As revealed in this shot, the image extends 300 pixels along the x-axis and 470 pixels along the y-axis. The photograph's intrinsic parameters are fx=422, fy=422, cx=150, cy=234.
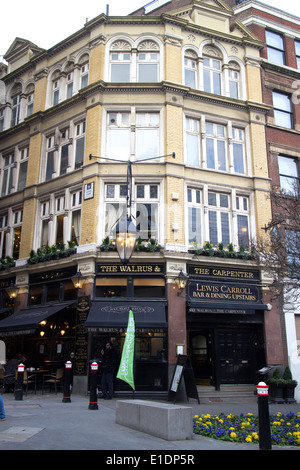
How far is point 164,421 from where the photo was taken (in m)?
7.77

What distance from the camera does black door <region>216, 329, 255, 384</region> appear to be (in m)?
17.3

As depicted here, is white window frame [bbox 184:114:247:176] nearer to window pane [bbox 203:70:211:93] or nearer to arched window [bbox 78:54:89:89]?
window pane [bbox 203:70:211:93]

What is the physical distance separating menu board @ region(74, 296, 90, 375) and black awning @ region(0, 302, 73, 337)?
0.70 meters

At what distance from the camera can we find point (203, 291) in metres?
17.2

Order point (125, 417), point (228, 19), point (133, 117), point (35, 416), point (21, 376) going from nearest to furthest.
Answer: point (125, 417) < point (35, 416) < point (21, 376) < point (133, 117) < point (228, 19)

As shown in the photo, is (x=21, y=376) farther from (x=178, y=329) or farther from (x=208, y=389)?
(x=208, y=389)

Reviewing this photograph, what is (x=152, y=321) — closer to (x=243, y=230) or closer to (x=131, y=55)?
(x=243, y=230)

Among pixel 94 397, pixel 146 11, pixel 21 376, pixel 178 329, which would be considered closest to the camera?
pixel 94 397

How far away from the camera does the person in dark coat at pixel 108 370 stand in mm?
14602

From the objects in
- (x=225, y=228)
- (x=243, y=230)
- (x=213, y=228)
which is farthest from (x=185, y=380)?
(x=243, y=230)

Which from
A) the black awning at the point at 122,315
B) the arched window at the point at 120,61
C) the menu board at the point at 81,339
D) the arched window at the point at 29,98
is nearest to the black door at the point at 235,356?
the black awning at the point at 122,315

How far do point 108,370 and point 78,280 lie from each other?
12.6 feet
